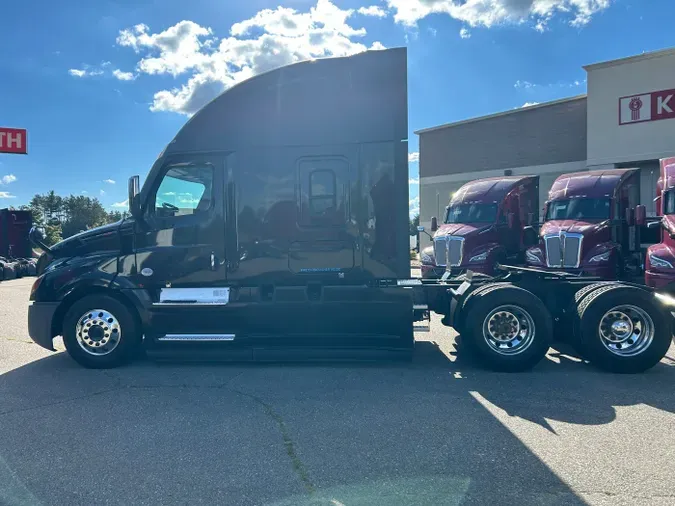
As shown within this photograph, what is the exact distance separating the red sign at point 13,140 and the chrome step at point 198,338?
26.5 metres

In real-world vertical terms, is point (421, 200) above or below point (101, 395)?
above

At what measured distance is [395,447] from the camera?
3.70 metres

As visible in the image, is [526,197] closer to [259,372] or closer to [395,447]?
[259,372]

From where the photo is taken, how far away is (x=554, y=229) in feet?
35.5

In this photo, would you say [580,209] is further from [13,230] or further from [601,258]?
[13,230]

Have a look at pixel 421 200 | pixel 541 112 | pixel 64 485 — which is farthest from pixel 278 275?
pixel 421 200

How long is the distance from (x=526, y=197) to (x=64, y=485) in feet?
39.6

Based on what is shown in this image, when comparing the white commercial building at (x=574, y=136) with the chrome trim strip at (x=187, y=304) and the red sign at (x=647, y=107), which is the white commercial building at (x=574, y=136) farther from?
the chrome trim strip at (x=187, y=304)

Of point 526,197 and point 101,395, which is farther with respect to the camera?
point 526,197

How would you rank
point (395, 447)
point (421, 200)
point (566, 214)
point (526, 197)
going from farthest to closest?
point (421, 200), point (526, 197), point (566, 214), point (395, 447)

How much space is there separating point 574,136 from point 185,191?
20827 millimetres

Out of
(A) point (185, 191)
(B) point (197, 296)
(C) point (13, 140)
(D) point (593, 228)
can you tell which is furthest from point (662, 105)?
(C) point (13, 140)

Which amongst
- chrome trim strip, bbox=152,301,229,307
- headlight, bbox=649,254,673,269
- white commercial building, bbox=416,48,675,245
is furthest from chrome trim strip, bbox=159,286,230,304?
white commercial building, bbox=416,48,675,245

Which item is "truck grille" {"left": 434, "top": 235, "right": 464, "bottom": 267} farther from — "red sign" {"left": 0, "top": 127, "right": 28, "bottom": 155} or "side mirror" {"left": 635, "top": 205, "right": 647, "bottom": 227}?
"red sign" {"left": 0, "top": 127, "right": 28, "bottom": 155}
